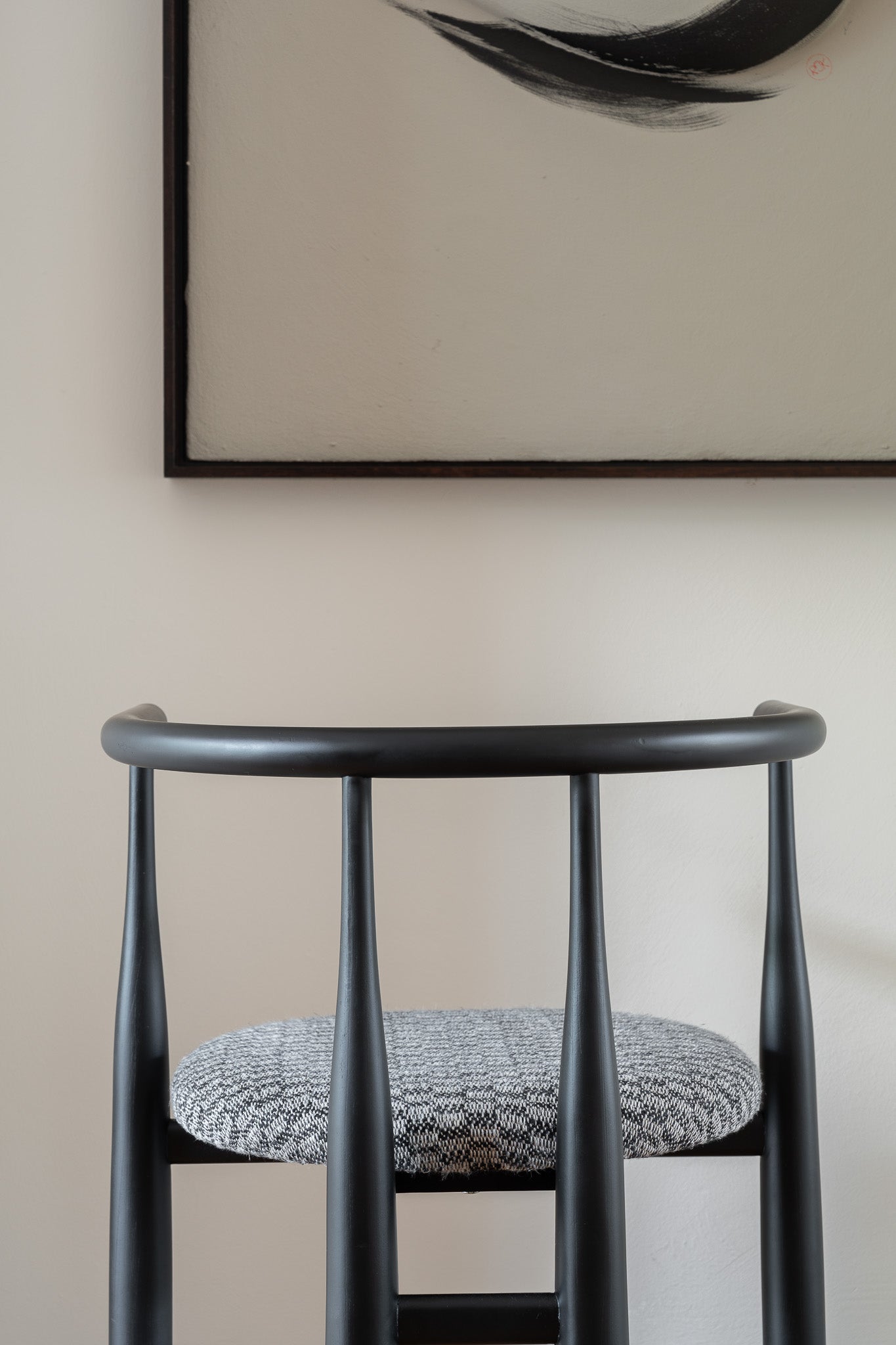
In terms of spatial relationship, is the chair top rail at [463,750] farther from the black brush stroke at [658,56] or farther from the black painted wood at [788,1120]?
the black brush stroke at [658,56]

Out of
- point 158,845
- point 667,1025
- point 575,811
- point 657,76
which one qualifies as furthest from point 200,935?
point 657,76

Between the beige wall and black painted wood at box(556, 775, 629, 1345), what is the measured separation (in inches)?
22.1

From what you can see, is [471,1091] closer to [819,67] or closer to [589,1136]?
[589,1136]

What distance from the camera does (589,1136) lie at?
0.52 metres

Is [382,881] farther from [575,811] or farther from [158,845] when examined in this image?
[575,811]

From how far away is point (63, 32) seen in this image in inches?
42.8

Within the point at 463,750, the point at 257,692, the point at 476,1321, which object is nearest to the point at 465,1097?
the point at 476,1321

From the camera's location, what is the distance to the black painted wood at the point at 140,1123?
635 mm

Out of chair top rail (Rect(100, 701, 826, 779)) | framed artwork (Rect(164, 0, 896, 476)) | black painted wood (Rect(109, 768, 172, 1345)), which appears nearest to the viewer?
chair top rail (Rect(100, 701, 826, 779))

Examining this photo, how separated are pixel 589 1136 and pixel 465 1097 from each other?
3.5 inches

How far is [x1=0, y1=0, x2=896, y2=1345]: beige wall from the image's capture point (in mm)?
1088

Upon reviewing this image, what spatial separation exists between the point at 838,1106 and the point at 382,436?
0.86m

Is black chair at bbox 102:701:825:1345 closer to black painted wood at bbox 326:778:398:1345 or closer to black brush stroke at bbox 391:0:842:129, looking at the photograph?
black painted wood at bbox 326:778:398:1345

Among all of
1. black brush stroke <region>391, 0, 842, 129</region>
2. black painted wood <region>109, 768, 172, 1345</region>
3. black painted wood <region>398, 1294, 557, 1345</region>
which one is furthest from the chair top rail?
black brush stroke <region>391, 0, 842, 129</region>
